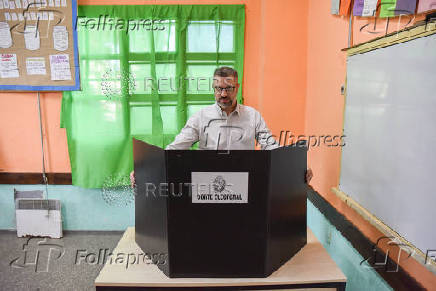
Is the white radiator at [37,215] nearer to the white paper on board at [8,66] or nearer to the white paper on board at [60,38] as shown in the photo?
the white paper on board at [8,66]

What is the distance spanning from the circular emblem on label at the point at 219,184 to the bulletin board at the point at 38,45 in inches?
87.8

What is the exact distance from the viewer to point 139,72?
8.52 feet

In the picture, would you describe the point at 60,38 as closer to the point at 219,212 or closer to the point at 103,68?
the point at 103,68

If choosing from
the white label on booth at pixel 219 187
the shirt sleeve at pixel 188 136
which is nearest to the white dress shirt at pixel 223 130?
the shirt sleeve at pixel 188 136

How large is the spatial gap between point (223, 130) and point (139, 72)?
1.11 meters

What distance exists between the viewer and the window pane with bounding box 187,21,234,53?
254cm

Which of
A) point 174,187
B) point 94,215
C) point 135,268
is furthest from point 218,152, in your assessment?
point 94,215

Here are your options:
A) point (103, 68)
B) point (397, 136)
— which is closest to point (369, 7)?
point (397, 136)

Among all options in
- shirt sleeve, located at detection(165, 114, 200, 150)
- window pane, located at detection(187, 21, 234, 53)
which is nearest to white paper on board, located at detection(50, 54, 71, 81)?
window pane, located at detection(187, 21, 234, 53)

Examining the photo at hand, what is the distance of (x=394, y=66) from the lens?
3.84ft

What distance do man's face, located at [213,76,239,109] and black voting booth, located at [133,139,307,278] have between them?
34.4 inches

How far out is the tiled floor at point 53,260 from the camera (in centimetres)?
216

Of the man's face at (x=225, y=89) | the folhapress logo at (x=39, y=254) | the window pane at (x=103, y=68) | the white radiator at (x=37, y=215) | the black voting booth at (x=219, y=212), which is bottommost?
the folhapress logo at (x=39, y=254)

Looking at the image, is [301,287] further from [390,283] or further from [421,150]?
[421,150]
